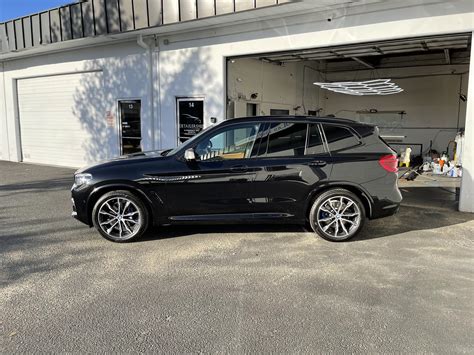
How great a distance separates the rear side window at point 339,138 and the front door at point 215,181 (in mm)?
1050

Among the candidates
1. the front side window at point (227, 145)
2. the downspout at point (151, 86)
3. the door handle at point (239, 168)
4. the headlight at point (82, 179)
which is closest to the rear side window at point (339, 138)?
the front side window at point (227, 145)

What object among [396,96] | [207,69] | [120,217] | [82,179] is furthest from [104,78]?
[396,96]

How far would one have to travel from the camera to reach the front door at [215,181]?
5.21 m

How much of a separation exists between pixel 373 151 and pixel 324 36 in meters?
3.65

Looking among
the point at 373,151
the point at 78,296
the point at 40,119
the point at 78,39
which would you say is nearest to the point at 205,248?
the point at 78,296

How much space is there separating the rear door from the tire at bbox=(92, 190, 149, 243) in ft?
5.32

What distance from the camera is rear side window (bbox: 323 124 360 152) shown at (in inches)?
210

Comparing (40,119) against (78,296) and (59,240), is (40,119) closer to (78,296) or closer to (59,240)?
(59,240)

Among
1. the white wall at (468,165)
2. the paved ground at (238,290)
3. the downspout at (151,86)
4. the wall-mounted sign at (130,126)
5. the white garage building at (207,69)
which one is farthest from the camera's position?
the wall-mounted sign at (130,126)

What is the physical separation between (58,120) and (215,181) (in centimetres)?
1031

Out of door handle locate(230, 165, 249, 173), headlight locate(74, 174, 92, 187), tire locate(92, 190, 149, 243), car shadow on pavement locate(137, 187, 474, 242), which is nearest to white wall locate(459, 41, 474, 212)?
car shadow on pavement locate(137, 187, 474, 242)

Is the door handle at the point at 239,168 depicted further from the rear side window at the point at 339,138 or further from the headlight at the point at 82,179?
the headlight at the point at 82,179

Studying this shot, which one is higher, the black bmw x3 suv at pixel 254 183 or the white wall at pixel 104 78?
the white wall at pixel 104 78

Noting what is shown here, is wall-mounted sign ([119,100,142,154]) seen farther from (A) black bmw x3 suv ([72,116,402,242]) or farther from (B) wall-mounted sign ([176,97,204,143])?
(A) black bmw x3 suv ([72,116,402,242])
